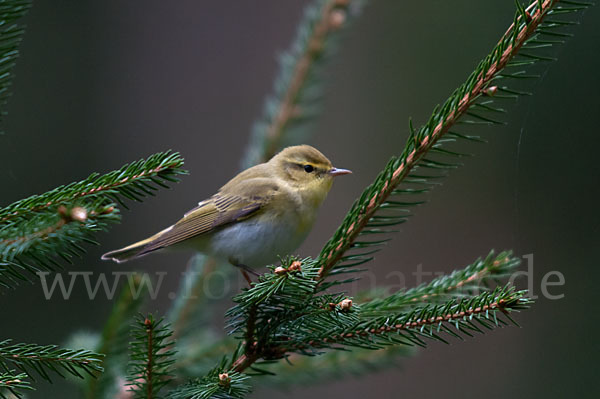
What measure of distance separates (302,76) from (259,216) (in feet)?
2.10

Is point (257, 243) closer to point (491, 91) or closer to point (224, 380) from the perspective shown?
point (224, 380)

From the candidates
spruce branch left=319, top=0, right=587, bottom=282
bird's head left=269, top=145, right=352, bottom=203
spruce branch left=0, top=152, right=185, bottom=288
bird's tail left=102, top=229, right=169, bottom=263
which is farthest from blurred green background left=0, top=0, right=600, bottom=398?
spruce branch left=319, top=0, right=587, bottom=282

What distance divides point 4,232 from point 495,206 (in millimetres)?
3842

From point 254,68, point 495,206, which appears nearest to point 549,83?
point 495,206

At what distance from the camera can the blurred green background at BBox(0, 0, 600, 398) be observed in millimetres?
3617

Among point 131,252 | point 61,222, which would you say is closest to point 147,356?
point 61,222

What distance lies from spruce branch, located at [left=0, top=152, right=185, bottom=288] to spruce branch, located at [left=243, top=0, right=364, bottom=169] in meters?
1.13

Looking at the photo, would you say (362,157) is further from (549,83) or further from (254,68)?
(549,83)

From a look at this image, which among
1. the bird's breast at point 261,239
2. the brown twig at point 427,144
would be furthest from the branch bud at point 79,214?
the bird's breast at point 261,239

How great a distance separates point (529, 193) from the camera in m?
4.00

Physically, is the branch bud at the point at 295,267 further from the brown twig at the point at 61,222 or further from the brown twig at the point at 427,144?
the brown twig at the point at 61,222

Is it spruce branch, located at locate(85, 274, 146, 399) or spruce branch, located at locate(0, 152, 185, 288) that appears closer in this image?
spruce branch, located at locate(0, 152, 185, 288)

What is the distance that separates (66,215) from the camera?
3.48 ft

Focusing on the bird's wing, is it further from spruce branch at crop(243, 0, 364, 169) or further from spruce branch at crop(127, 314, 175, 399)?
spruce branch at crop(127, 314, 175, 399)
